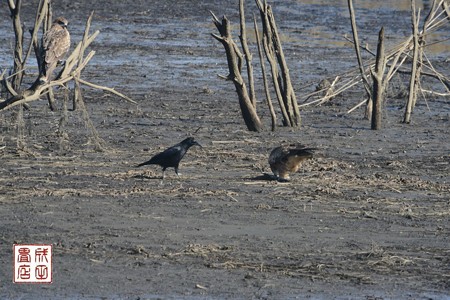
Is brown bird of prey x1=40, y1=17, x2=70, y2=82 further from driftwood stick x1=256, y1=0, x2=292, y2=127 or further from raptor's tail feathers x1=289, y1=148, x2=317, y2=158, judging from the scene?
raptor's tail feathers x1=289, y1=148, x2=317, y2=158

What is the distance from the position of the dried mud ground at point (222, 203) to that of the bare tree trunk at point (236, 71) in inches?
8.6

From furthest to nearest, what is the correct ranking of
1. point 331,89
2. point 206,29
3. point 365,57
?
point 206,29 < point 365,57 < point 331,89

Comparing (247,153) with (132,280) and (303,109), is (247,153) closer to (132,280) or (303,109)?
(303,109)

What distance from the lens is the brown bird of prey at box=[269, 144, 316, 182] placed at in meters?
11.5

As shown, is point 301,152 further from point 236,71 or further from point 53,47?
point 53,47

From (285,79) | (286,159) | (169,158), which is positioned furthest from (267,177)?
(285,79)

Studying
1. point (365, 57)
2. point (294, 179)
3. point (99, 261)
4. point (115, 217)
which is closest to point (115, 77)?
point (365, 57)

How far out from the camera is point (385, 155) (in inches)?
546

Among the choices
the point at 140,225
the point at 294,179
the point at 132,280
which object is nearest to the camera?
the point at 132,280

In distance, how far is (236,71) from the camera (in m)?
14.8

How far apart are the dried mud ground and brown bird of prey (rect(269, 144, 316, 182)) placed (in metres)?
0.17

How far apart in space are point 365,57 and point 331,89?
725cm

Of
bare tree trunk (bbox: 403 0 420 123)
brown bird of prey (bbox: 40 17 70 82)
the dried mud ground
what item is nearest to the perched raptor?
the dried mud ground

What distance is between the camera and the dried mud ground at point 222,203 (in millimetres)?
8242
